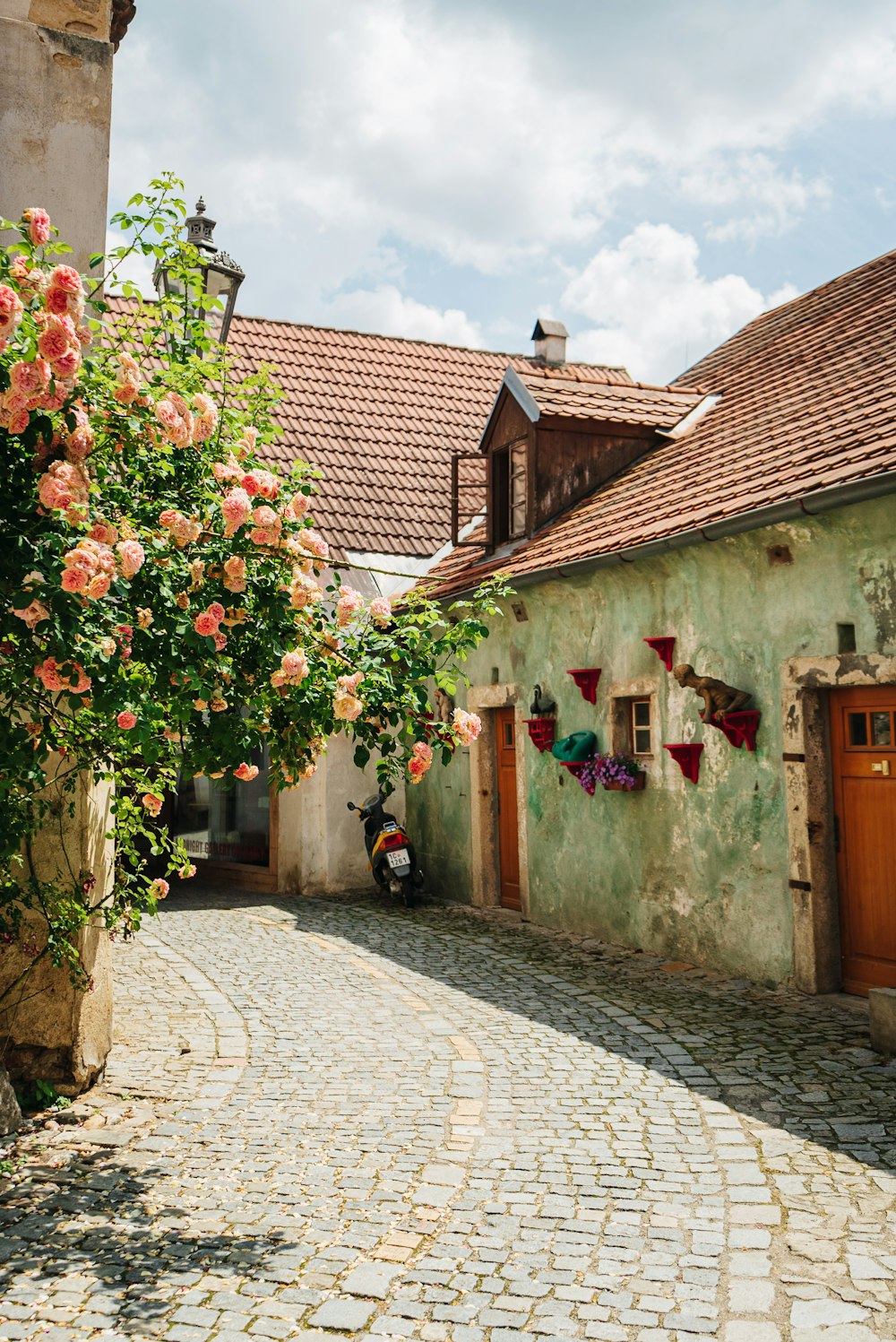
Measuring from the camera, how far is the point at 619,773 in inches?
412

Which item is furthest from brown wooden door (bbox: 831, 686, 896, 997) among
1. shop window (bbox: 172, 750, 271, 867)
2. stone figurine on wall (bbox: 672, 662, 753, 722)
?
shop window (bbox: 172, 750, 271, 867)

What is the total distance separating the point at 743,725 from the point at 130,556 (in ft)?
19.1

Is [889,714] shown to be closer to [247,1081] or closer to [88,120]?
[247,1081]

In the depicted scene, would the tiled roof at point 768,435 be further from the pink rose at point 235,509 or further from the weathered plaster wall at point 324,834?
the pink rose at point 235,509

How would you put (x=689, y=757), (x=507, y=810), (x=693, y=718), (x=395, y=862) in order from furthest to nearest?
(x=395, y=862) < (x=507, y=810) < (x=693, y=718) < (x=689, y=757)

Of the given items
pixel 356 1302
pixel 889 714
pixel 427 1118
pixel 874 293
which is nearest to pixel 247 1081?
pixel 427 1118

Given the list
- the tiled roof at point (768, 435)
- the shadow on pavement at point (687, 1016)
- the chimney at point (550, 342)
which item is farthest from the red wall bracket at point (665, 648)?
the chimney at point (550, 342)

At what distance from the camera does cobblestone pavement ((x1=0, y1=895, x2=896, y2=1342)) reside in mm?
3928

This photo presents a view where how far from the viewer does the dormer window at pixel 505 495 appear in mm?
14133

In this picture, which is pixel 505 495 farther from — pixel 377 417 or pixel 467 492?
pixel 377 417

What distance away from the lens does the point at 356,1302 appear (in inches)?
157

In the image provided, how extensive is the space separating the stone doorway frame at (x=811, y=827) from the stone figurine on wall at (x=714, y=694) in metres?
0.45

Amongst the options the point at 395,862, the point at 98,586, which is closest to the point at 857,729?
the point at 98,586

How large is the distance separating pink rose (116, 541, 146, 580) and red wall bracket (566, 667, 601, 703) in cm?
721
